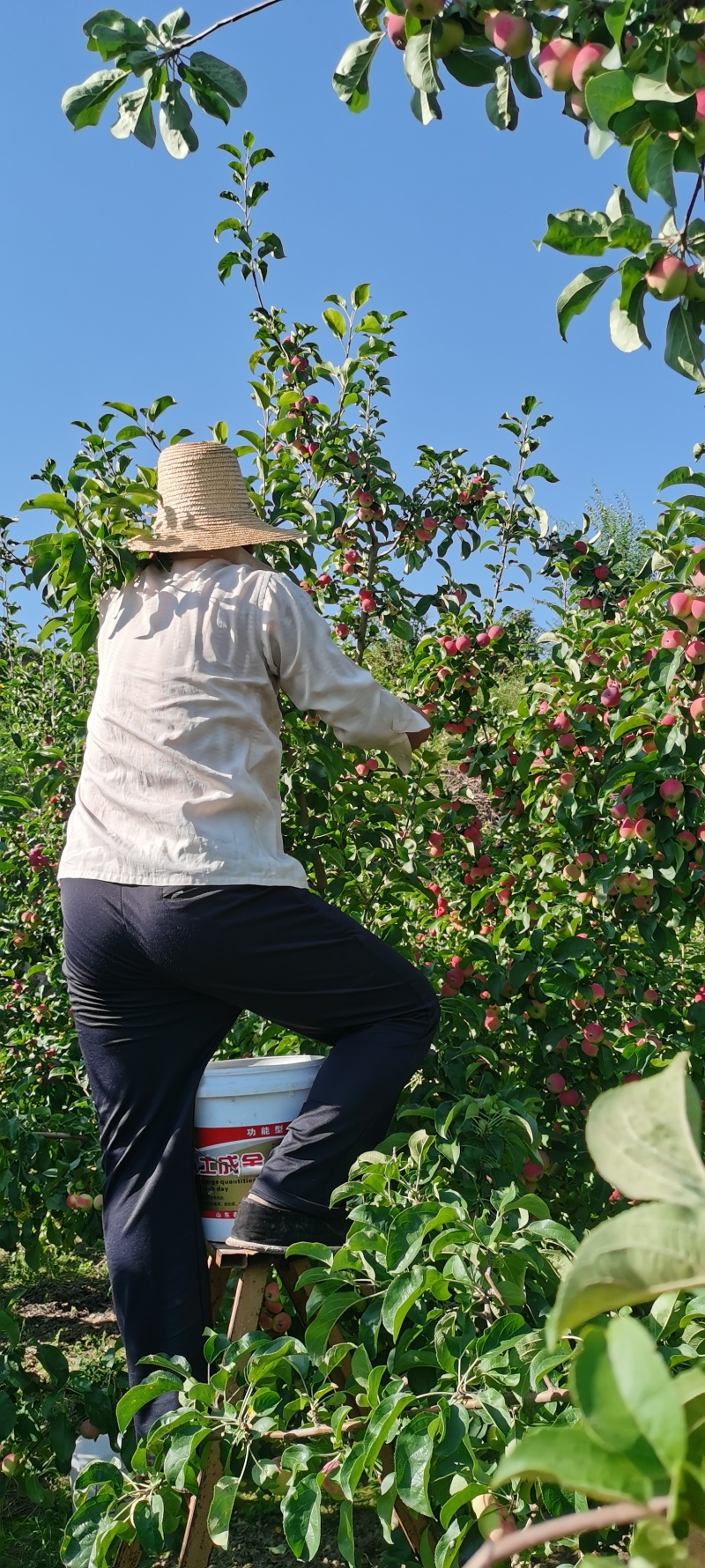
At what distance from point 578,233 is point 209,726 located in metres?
1.08

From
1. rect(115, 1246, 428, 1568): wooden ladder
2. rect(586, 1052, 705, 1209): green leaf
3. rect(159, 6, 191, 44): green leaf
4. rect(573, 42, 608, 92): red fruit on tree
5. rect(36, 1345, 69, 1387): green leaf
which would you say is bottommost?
rect(36, 1345, 69, 1387): green leaf

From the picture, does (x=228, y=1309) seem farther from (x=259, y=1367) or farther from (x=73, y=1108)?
(x=259, y=1367)

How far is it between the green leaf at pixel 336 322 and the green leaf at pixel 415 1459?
257cm

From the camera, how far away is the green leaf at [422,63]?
3.85 feet

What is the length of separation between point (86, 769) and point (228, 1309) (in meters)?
1.15

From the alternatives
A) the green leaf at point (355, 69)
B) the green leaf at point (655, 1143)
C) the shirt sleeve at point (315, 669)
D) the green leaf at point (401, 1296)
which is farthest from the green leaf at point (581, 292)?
the green leaf at point (401, 1296)

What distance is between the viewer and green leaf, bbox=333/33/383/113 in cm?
127

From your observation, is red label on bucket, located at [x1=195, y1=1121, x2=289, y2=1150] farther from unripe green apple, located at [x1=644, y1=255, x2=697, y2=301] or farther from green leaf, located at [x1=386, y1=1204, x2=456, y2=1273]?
unripe green apple, located at [x1=644, y1=255, x2=697, y2=301]

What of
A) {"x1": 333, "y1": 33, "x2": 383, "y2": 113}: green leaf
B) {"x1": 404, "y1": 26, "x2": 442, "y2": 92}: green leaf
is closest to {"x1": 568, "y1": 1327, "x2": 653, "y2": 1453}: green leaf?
{"x1": 404, "y1": 26, "x2": 442, "y2": 92}: green leaf

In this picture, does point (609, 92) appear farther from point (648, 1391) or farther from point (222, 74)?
point (648, 1391)

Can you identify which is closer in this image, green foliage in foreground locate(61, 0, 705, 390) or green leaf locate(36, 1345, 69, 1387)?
green foliage in foreground locate(61, 0, 705, 390)

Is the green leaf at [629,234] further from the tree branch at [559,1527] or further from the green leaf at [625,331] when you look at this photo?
the tree branch at [559,1527]

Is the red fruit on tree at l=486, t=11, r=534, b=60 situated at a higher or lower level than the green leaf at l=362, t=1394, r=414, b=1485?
higher

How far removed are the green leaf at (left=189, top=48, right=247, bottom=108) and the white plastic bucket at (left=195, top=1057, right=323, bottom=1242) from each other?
4.48ft
